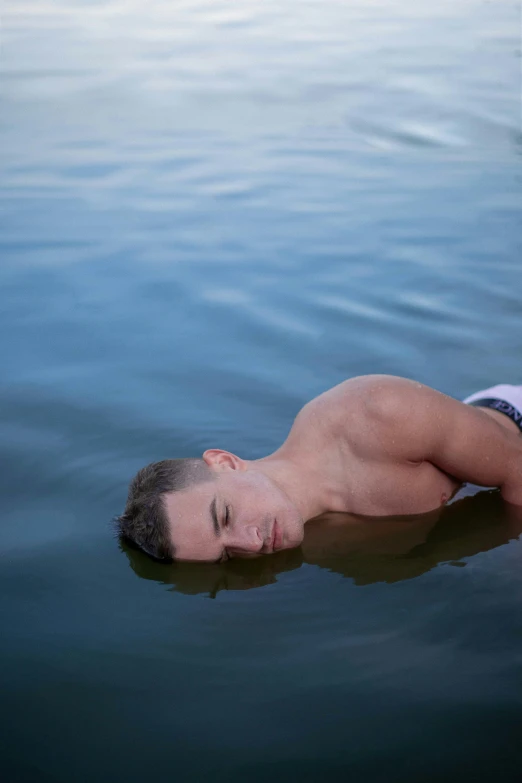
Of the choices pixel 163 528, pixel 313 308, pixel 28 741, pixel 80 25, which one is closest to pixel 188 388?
pixel 313 308

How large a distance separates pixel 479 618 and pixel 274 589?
625 millimetres

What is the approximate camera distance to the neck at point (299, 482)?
323 cm

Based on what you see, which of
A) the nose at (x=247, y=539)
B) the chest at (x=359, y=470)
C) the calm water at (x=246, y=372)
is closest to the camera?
the calm water at (x=246, y=372)

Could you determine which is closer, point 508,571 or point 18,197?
point 508,571

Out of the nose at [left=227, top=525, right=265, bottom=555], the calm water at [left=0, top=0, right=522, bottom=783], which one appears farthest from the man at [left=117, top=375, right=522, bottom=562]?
the calm water at [left=0, top=0, right=522, bottom=783]

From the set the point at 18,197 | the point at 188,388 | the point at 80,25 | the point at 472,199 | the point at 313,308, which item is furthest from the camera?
the point at 80,25

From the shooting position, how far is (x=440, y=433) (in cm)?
308

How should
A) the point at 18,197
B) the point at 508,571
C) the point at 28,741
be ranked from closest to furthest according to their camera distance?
the point at 28,741
the point at 508,571
the point at 18,197

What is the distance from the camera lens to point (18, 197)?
677 centimetres

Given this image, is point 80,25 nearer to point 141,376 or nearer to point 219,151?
point 219,151

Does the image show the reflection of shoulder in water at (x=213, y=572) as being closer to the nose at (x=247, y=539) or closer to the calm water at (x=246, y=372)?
the calm water at (x=246, y=372)

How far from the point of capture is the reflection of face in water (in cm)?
299

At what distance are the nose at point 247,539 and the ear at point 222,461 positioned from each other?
25 cm

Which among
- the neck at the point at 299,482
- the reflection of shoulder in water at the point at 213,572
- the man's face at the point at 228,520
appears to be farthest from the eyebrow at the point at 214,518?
the neck at the point at 299,482
